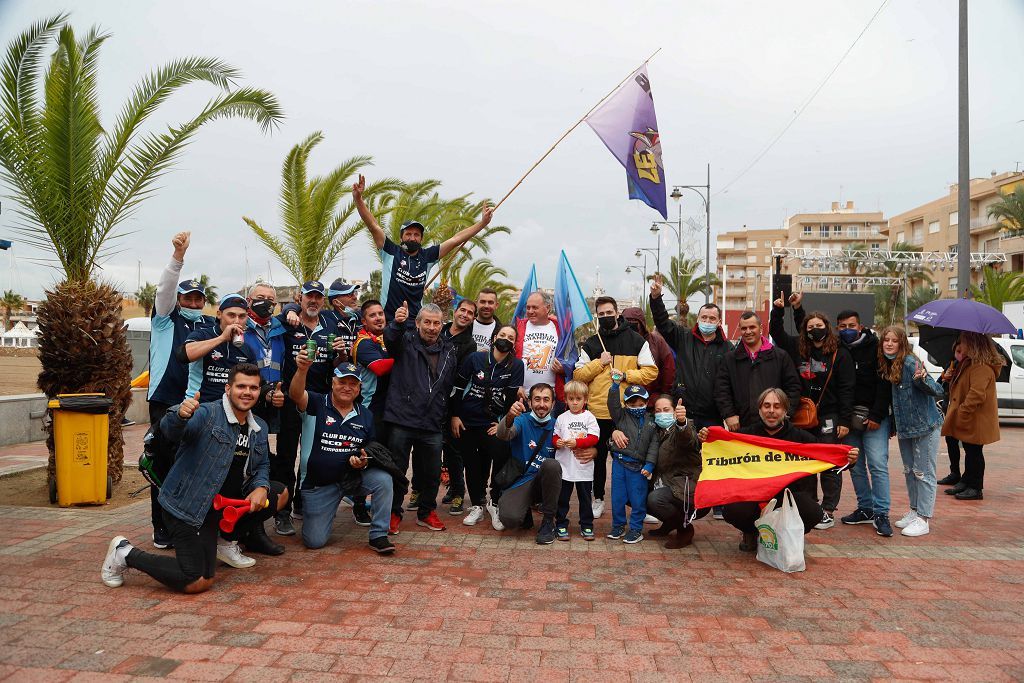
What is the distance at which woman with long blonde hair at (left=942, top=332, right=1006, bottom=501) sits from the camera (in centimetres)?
734

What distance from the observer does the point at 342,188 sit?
51.4 ft

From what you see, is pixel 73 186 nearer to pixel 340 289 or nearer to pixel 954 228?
pixel 340 289

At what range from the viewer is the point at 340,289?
6.67m

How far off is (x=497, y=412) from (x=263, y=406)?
2.02 m

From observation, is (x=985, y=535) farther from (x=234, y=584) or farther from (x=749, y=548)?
(x=234, y=584)

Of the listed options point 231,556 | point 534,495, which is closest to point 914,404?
point 534,495

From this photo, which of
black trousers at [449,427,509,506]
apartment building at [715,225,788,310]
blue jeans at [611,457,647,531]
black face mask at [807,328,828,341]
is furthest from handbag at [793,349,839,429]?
apartment building at [715,225,788,310]

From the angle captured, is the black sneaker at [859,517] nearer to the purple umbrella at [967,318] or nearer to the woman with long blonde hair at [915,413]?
the woman with long blonde hair at [915,413]

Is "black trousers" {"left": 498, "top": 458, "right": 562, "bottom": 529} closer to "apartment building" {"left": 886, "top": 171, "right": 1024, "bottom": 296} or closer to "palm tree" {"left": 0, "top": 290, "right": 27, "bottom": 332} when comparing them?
"apartment building" {"left": 886, "top": 171, "right": 1024, "bottom": 296}

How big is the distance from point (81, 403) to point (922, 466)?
24.8 ft

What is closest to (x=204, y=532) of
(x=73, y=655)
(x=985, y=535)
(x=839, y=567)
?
(x=73, y=655)

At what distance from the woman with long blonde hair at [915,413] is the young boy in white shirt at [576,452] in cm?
269

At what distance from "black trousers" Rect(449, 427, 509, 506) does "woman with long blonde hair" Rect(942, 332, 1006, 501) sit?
4.67m

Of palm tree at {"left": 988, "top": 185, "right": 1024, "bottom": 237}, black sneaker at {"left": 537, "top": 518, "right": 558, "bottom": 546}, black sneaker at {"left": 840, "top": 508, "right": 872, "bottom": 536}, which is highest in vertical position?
palm tree at {"left": 988, "top": 185, "right": 1024, "bottom": 237}
